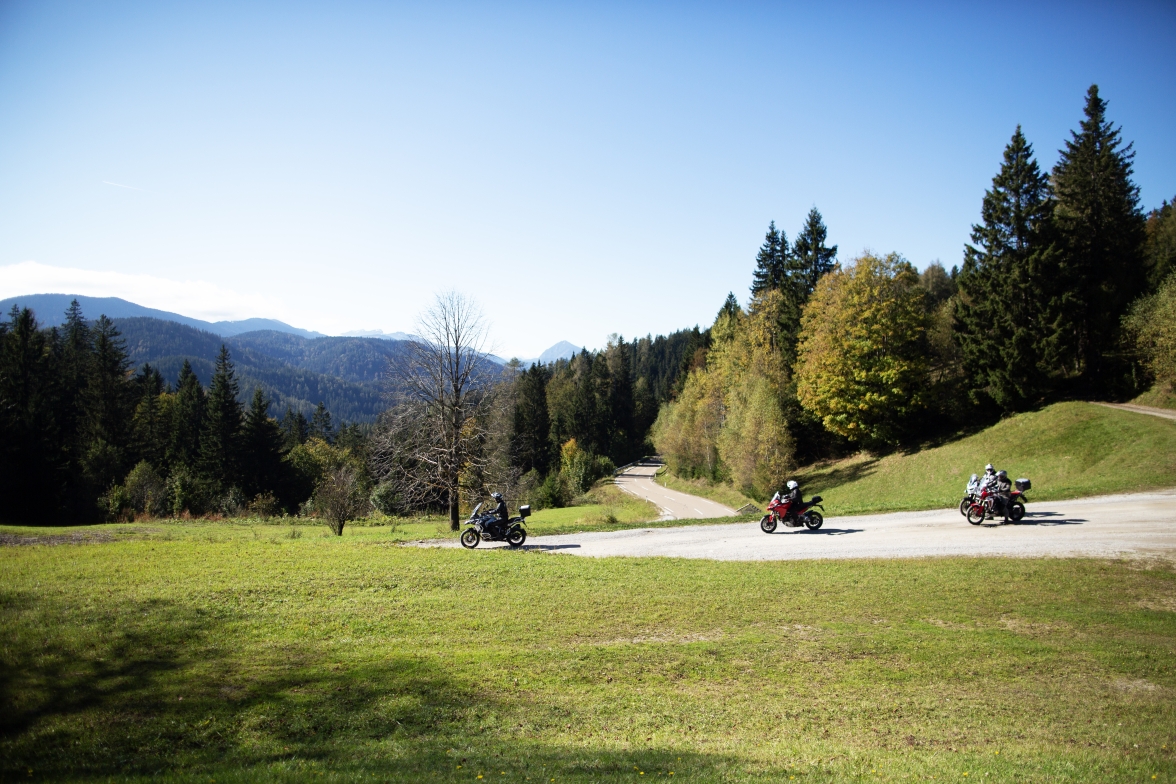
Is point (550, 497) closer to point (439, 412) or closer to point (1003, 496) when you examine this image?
point (439, 412)

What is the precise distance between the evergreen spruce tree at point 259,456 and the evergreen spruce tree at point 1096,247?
75.4 metres

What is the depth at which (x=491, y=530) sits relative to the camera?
19.7 meters

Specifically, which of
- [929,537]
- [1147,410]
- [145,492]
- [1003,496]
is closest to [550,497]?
[145,492]

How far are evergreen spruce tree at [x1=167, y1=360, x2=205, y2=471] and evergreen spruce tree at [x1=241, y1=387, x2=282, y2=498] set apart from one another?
5.01 m

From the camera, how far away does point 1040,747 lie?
24.4 feet

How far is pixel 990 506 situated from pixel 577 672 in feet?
59.6

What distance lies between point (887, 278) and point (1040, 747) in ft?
139

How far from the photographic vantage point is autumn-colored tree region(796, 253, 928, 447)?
42562 millimetres

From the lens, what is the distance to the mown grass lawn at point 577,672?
6594mm

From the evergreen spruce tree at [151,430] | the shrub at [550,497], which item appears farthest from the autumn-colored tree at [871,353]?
the evergreen spruce tree at [151,430]

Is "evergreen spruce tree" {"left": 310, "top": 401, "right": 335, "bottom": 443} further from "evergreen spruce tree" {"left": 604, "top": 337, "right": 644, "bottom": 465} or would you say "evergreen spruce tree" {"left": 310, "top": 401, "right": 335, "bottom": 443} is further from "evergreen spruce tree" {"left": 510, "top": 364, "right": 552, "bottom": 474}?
"evergreen spruce tree" {"left": 604, "top": 337, "right": 644, "bottom": 465}

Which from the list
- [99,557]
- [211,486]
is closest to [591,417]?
[211,486]

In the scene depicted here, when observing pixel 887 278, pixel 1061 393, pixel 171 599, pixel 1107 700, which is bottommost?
pixel 1107 700

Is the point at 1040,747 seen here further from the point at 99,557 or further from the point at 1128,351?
the point at 1128,351
